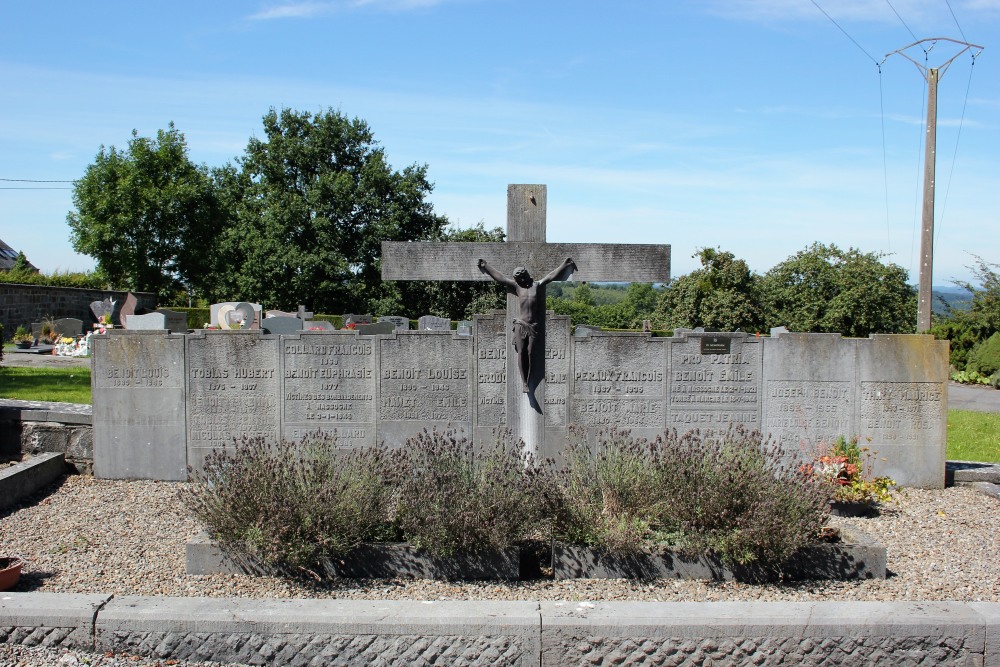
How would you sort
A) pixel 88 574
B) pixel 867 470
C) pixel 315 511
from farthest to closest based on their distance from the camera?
pixel 867 470
pixel 88 574
pixel 315 511

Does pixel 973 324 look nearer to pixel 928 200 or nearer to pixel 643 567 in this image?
pixel 928 200

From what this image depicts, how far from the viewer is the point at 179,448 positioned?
27.4 feet

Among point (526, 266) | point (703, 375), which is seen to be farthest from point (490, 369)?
point (526, 266)

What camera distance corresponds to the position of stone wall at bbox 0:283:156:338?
81.8ft

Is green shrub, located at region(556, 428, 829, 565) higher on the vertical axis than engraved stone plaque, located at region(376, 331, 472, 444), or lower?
lower

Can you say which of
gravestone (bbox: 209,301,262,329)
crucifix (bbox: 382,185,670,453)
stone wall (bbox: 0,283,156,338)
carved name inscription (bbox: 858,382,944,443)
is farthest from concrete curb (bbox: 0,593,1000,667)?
stone wall (bbox: 0,283,156,338)

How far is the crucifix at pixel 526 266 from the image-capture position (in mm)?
5652

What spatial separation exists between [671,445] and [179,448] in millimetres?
5450

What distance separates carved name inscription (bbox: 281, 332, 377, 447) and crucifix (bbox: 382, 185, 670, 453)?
9.18 ft

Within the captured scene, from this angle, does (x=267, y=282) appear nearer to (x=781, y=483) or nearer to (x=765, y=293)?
(x=765, y=293)

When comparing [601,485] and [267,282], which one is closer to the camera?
[601,485]

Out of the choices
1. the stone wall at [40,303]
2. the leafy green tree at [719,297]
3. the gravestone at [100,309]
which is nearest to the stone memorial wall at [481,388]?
the stone wall at [40,303]

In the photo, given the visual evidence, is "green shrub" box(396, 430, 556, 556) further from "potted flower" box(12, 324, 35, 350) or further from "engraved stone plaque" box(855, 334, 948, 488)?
"potted flower" box(12, 324, 35, 350)

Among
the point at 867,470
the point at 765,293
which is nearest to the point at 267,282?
the point at 765,293
